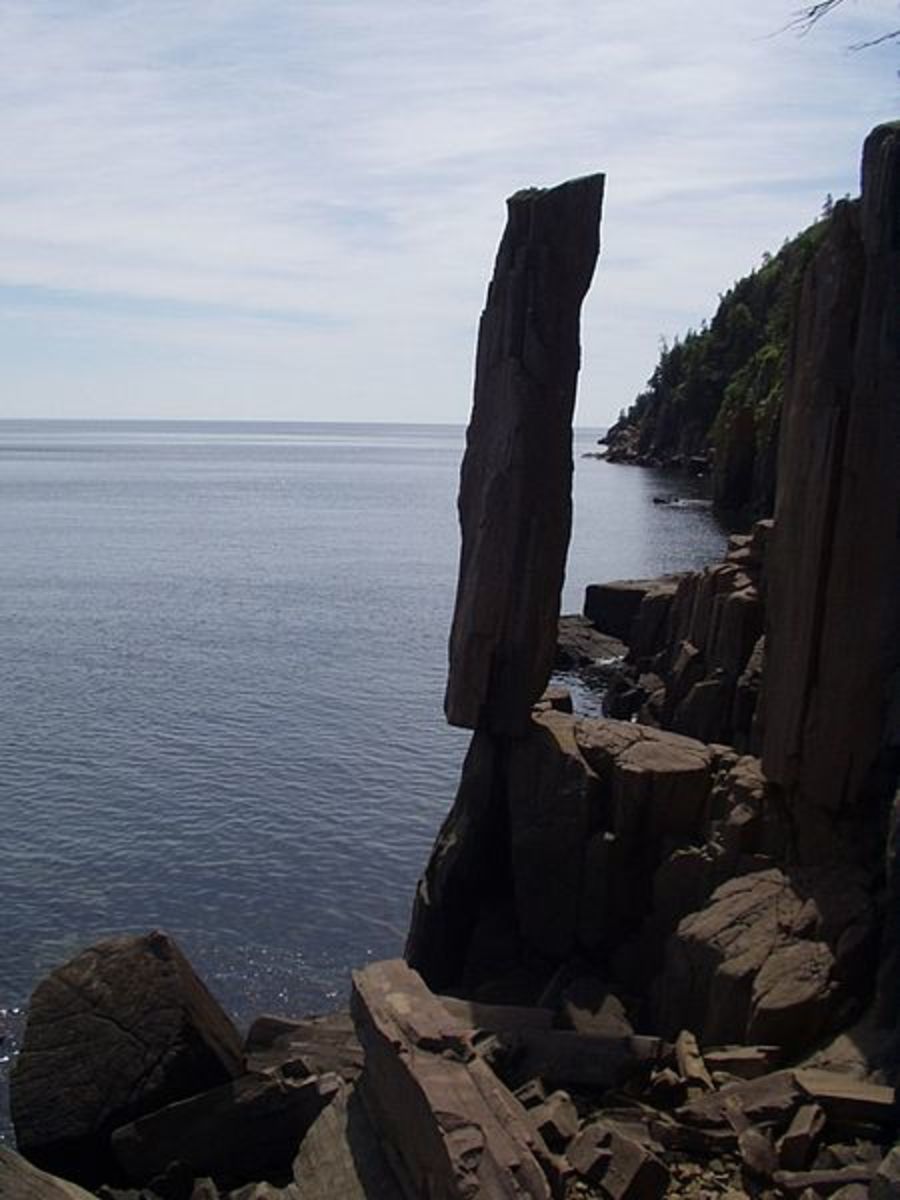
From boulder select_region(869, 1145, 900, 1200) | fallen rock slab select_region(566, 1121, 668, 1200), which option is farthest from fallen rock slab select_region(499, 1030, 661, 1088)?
boulder select_region(869, 1145, 900, 1200)

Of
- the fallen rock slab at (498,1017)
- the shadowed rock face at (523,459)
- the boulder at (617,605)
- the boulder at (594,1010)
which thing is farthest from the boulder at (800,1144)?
the boulder at (617,605)

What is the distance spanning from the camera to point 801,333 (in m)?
17.2

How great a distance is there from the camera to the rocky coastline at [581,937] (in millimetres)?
11367

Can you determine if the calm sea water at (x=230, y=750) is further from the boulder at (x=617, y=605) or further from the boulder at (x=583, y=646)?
the boulder at (x=617, y=605)

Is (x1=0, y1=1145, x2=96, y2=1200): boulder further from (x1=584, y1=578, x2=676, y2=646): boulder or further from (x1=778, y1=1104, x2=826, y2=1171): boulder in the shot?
(x1=584, y1=578, x2=676, y2=646): boulder

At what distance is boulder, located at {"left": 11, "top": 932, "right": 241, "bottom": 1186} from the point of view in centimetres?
1438

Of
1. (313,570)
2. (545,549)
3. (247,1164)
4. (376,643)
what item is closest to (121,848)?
(545,549)

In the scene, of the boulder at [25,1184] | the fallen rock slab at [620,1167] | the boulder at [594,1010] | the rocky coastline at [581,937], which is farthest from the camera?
the boulder at [594,1010]

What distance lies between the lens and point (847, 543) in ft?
52.1

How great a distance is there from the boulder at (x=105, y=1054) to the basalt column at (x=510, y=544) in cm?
541

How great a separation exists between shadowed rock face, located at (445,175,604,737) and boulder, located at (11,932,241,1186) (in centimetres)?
650

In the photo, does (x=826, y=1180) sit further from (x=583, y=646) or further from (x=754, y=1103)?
(x=583, y=646)

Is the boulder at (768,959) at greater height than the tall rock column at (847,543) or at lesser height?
lesser

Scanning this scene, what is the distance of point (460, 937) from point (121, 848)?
9183 millimetres
